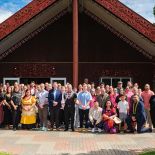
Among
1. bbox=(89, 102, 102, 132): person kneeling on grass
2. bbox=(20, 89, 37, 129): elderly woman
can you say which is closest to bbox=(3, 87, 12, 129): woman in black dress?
bbox=(20, 89, 37, 129): elderly woman

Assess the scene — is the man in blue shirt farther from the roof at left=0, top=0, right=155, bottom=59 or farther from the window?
the window

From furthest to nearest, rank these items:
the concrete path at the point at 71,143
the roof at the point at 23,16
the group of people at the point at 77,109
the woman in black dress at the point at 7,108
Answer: the roof at the point at 23,16 → the woman in black dress at the point at 7,108 → the group of people at the point at 77,109 → the concrete path at the point at 71,143

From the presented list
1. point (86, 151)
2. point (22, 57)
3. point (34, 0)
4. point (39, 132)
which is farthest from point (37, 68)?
point (86, 151)

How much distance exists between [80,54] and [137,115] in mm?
9937

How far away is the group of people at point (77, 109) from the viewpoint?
16734 millimetres

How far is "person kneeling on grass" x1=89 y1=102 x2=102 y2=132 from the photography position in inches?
664

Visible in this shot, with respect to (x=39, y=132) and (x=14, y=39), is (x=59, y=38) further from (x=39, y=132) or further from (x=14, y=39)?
(x=39, y=132)

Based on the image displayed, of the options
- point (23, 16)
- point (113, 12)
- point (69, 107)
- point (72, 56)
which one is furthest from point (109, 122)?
point (72, 56)

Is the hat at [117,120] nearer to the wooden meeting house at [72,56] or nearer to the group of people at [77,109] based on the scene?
the group of people at [77,109]

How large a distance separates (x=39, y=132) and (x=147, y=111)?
4.00 m

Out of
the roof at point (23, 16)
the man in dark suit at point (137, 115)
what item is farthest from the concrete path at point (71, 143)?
the roof at point (23, 16)

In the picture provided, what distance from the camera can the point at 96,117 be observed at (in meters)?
16.9

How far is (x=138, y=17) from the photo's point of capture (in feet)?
71.9

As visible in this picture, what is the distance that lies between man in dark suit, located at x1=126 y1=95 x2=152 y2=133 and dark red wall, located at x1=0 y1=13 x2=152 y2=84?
9.28 meters
